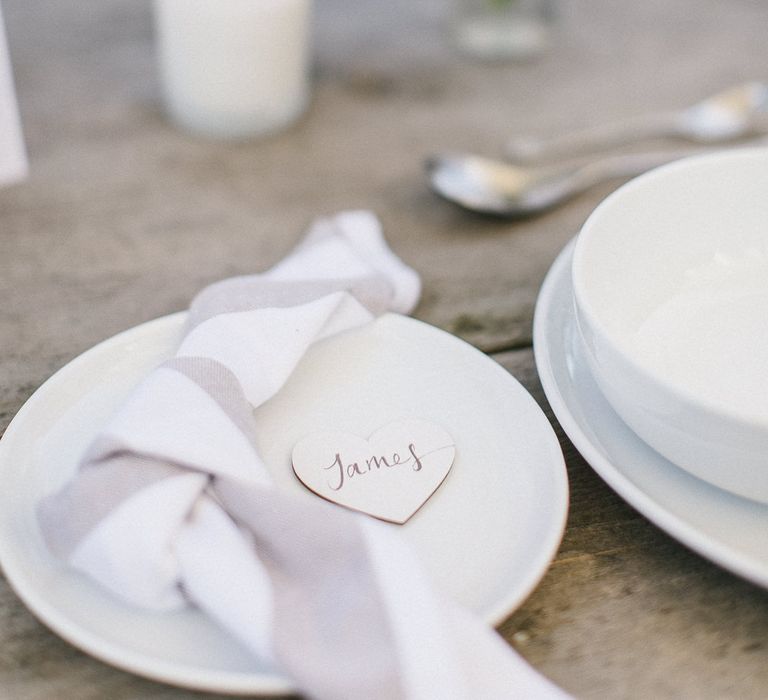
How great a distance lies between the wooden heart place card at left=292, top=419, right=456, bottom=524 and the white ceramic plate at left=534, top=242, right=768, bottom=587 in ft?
0.17

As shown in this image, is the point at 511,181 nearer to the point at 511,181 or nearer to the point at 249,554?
the point at 511,181

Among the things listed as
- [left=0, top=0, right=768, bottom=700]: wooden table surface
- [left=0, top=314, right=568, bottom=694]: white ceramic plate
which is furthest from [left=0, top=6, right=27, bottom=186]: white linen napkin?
[left=0, top=314, right=568, bottom=694]: white ceramic plate

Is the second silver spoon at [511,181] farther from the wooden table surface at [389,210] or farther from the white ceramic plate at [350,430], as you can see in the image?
the white ceramic plate at [350,430]

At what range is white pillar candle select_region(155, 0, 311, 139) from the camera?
597mm

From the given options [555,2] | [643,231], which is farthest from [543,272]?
[555,2]

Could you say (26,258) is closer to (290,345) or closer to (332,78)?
(290,345)

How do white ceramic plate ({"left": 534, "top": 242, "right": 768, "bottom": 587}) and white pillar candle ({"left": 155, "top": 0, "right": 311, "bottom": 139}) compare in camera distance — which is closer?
white ceramic plate ({"left": 534, "top": 242, "right": 768, "bottom": 587})

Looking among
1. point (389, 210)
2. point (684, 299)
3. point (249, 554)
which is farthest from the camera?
point (389, 210)

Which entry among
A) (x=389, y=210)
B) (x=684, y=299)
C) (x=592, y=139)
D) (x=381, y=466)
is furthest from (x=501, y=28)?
(x=381, y=466)

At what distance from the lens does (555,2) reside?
779mm

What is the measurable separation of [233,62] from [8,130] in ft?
0.54

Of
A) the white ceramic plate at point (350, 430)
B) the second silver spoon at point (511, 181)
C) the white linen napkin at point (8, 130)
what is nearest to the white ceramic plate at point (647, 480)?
the white ceramic plate at point (350, 430)

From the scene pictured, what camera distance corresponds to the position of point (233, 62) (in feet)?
2.01

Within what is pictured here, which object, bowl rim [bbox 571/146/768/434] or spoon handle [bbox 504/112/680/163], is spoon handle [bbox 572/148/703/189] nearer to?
spoon handle [bbox 504/112/680/163]
